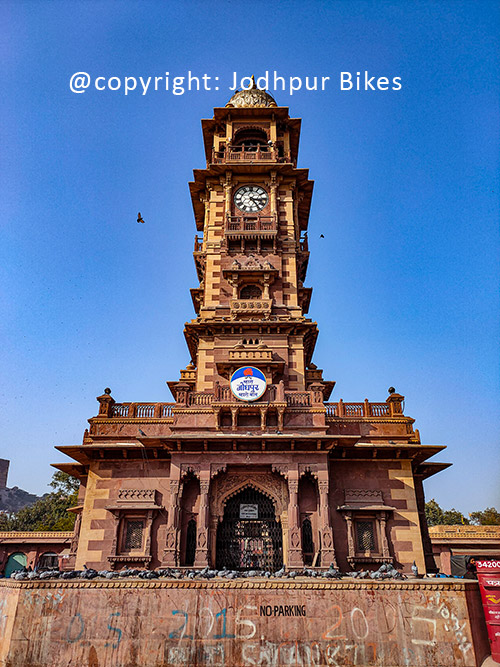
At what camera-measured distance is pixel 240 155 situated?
29.5 m

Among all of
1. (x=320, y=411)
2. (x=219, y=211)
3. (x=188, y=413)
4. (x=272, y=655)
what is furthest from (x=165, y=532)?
(x=219, y=211)

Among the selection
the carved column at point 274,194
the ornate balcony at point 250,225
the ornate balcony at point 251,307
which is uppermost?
the carved column at point 274,194

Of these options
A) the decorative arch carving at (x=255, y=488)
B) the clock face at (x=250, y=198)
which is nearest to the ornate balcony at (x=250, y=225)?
the clock face at (x=250, y=198)

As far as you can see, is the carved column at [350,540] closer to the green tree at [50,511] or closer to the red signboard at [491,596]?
the red signboard at [491,596]

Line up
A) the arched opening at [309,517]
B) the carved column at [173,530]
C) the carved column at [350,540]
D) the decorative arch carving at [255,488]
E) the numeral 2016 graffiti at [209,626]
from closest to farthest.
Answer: the numeral 2016 graffiti at [209,626] → the carved column at [173,530] → the arched opening at [309,517] → the carved column at [350,540] → the decorative arch carving at [255,488]

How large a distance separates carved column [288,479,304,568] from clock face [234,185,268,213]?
16.1 metres

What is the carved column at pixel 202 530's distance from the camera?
59.9 ft

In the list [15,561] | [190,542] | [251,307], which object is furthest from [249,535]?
[15,561]

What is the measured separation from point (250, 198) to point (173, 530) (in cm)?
1866

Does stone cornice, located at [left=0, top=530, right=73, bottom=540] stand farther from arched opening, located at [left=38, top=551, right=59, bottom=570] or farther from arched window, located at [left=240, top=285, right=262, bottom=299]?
arched window, located at [left=240, top=285, right=262, bottom=299]

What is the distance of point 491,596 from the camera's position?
39.2ft

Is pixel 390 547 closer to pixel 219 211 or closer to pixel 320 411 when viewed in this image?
pixel 320 411

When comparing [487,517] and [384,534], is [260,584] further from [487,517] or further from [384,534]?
[487,517]

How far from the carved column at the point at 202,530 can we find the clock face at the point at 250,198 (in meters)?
16.1
